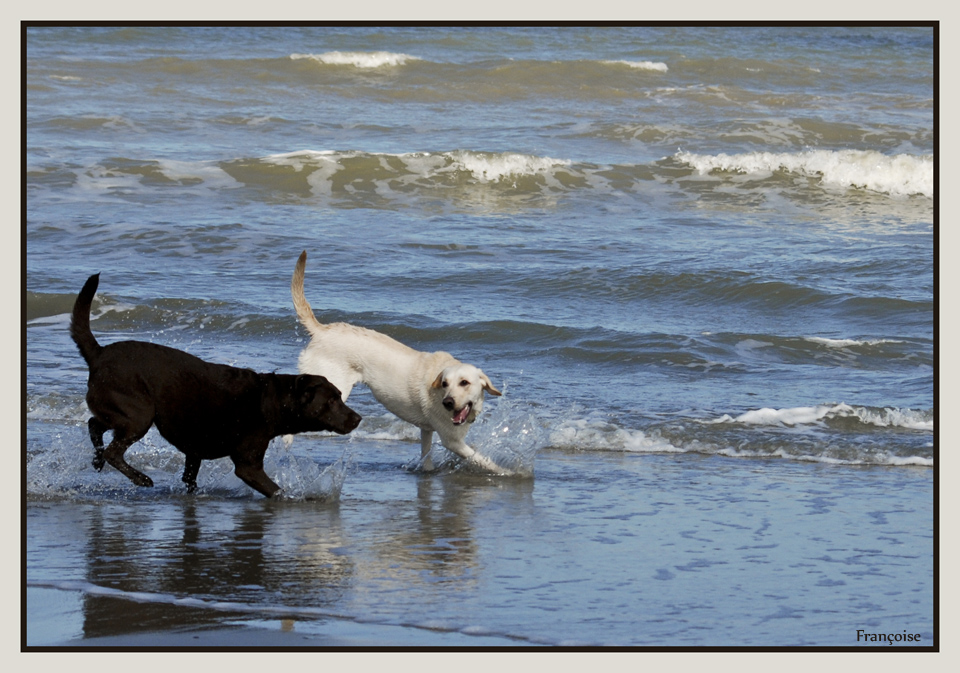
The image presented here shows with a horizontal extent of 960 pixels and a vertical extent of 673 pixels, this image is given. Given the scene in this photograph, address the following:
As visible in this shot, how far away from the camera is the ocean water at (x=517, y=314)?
553 centimetres

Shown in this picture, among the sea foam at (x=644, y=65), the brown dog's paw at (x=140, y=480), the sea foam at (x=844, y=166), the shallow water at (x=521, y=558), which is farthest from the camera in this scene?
the sea foam at (x=644, y=65)

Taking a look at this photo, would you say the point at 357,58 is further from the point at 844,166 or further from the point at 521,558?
the point at 521,558

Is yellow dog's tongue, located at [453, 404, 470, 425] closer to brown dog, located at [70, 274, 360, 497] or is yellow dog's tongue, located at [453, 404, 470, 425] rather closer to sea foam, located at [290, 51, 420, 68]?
brown dog, located at [70, 274, 360, 497]

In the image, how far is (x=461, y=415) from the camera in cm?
749

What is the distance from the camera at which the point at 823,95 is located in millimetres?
26547

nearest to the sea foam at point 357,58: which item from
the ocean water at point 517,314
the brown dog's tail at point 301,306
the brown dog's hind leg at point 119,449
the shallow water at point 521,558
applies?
the ocean water at point 517,314

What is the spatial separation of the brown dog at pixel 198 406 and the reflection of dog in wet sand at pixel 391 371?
0.84 metres

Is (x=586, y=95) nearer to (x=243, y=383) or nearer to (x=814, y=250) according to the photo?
(x=814, y=250)

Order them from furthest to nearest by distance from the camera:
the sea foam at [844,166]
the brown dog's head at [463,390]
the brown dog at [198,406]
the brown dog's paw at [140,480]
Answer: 1. the sea foam at [844,166]
2. the brown dog's head at [463,390]
3. the brown dog's paw at [140,480]
4. the brown dog at [198,406]

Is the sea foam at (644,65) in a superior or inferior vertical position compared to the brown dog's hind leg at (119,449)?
superior

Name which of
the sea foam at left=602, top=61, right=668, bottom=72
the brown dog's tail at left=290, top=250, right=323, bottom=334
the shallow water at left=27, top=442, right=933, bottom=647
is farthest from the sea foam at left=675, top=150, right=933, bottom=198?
the brown dog's tail at left=290, top=250, right=323, bottom=334

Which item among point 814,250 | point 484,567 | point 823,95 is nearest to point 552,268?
point 814,250

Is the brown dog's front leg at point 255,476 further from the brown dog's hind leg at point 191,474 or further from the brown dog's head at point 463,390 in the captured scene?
the brown dog's head at point 463,390

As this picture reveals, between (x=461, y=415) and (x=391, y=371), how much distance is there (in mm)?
688
